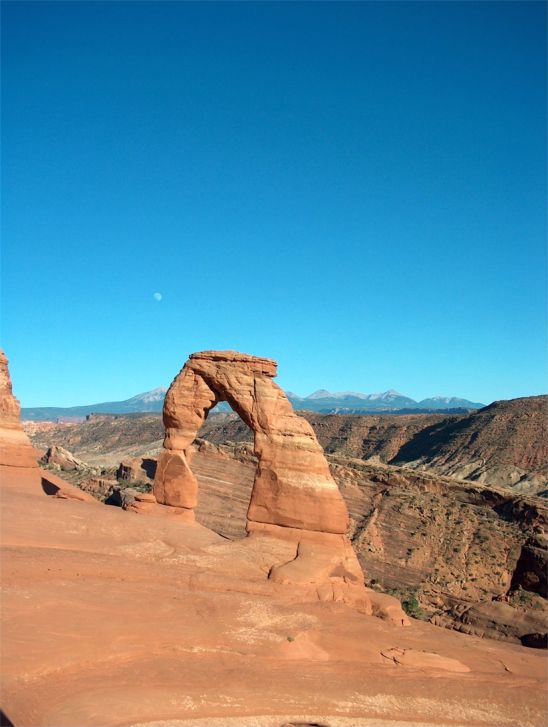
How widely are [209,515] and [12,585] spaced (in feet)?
81.6

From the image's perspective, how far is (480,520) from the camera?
33375 mm

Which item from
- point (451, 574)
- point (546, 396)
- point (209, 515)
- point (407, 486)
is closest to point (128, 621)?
point (451, 574)

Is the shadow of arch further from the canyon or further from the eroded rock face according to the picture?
the eroded rock face

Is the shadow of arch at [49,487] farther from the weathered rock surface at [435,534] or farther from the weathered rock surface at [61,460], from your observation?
the weathered rock surface at [61,460]

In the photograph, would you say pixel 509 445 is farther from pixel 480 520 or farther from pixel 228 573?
pixel 228 573

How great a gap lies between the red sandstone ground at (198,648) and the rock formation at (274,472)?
1399 millimetres

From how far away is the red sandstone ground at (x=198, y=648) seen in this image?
9703 mm

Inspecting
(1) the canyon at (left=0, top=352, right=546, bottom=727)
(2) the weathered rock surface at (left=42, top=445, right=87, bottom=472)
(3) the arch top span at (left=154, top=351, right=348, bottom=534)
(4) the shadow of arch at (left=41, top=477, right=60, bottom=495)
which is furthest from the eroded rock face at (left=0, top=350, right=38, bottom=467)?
(2) the weathered rock surface at (left=42, top=445, right=87, bottom=472)

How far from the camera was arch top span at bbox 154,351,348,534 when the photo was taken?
1788 cm

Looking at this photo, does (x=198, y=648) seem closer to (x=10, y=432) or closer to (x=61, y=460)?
(x=10, y=432)

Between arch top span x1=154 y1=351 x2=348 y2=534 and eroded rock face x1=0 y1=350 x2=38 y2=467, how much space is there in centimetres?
521

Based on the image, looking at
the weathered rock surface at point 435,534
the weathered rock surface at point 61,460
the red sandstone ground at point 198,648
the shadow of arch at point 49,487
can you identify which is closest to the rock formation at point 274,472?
the red sandstone ground at point 198,648

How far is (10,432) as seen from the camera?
2117cm

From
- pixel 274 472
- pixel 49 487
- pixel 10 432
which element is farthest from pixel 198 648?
pixel 49 487
